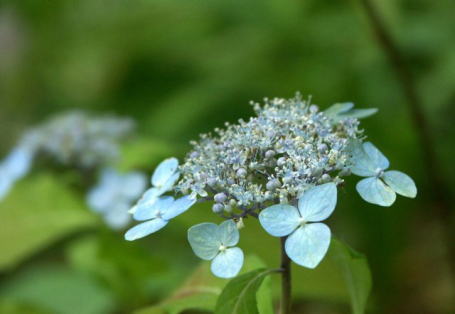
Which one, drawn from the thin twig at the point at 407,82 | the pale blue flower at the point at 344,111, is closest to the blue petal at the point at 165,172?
the pale blue flower at the point at 344,111

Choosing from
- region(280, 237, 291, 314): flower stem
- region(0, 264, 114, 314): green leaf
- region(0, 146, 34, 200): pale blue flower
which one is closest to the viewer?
region(280, 237, 291, 314): flower stem

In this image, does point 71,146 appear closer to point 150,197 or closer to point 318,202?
point 150,197

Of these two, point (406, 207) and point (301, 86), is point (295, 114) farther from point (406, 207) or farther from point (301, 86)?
point (301, 86)

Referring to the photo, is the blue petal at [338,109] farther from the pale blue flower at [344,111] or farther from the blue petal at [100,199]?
the blue petal at [100,199]

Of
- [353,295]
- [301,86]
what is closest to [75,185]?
[301,86]

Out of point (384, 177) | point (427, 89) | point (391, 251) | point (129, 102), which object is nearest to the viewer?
point (384, 177)

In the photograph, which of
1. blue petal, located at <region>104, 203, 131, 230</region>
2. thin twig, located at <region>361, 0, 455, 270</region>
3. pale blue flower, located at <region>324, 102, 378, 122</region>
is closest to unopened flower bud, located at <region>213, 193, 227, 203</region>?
pale blue flower, located at <region>324, 102, 378, 122</region>

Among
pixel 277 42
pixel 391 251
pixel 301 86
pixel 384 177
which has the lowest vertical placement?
pixel 384 177

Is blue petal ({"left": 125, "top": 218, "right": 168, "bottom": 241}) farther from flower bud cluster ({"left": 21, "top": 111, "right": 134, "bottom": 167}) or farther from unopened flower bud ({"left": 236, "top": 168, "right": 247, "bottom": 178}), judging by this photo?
flower bud cluster ({"left": 21, "top": 111, "right": 134, "bottom": 167})
